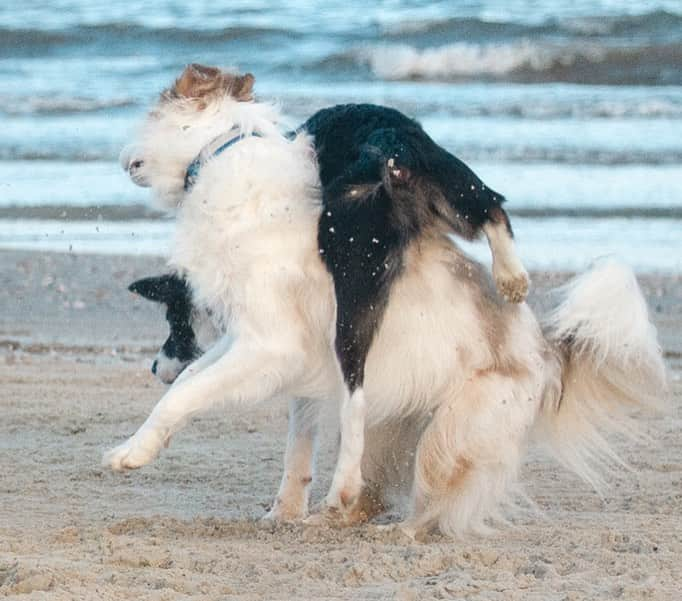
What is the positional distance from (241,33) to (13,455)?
1560 centimetres

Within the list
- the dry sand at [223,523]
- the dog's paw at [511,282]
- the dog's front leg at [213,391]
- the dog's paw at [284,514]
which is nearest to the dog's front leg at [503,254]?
the dog's paw at [511,282]

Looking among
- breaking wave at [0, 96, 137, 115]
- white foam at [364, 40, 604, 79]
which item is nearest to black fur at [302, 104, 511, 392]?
breaking wave at [0, 96, 137, 115]

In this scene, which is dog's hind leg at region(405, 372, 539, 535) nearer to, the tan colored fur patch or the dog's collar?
the dog's collar

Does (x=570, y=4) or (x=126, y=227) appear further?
(x=570, y=4)

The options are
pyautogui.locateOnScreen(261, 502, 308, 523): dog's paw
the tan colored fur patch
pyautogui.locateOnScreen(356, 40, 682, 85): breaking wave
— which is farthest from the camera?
pyautogui.locateOnScreen(356, 40, 682, 85): breaking wave

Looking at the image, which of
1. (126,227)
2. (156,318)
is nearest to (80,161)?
(126,227)

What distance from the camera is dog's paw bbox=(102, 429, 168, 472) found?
4.51 meters

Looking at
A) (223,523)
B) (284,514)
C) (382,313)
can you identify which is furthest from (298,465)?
(382,313)

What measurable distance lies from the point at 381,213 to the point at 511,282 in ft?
1.49

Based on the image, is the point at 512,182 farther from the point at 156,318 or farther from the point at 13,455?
the point at 13,455

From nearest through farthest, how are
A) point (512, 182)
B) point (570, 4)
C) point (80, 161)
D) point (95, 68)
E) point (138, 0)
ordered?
point (512, 182) < point (80, 161) < point (95, 68) < point (570, 4) < point (138, 0)

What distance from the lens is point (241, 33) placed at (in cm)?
2080

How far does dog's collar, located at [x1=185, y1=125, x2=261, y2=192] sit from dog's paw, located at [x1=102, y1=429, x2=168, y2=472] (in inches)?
33.0

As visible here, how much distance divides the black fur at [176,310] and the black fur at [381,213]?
0.68 m
